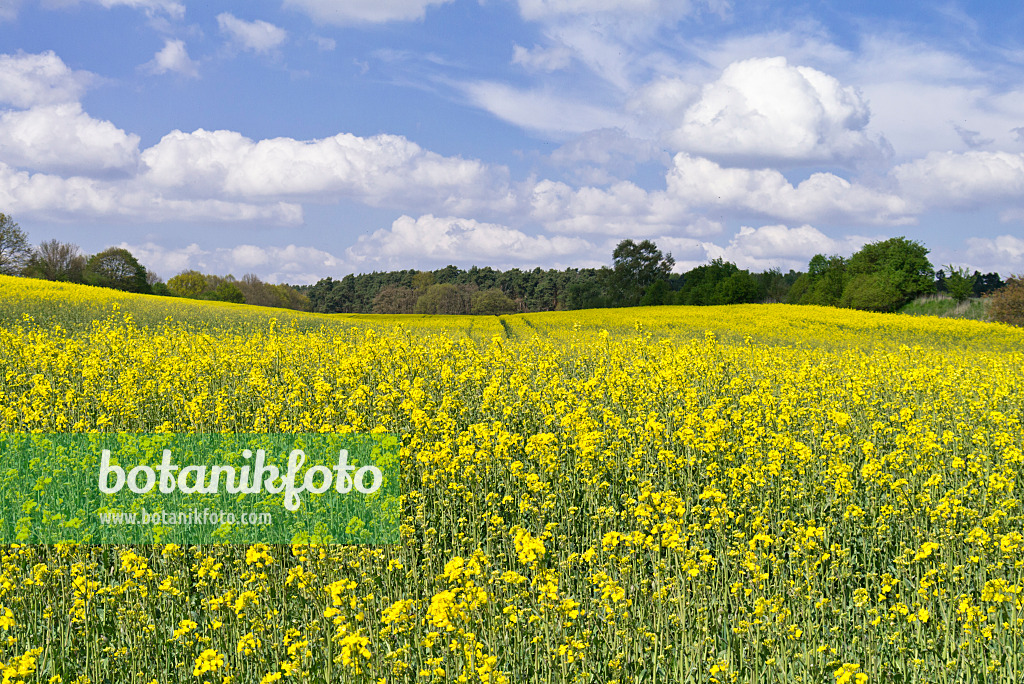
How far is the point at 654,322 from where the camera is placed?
3238 centimetres

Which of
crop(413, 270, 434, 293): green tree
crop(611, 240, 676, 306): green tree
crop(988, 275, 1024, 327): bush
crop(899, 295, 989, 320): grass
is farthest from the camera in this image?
crop(413, 270, 434, 293): green tree

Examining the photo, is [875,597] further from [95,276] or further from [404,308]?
[404,308]

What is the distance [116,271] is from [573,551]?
8778 cm

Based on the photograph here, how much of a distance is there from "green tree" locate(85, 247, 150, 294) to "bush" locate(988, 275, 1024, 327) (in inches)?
3265

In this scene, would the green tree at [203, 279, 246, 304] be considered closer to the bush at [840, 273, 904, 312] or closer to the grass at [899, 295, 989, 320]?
the bush at [840, 273, 904, 312]

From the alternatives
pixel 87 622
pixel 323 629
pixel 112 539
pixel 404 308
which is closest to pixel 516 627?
pixel 323 629

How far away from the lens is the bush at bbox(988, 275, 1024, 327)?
41719 mm

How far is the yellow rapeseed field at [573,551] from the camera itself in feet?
14.2

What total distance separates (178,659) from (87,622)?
0.67 m

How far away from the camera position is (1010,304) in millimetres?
42438

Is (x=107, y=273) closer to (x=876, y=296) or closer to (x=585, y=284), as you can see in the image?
(x=585, y=284)

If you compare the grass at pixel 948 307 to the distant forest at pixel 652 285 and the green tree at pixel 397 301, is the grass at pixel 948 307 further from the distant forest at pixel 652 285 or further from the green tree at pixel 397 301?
the green tree at pixel 397 301

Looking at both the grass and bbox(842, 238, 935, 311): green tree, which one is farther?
bbox(842, 238, 935, 311): green tree

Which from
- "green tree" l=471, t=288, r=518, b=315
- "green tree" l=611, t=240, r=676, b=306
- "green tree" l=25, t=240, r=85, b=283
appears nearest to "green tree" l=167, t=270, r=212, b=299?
"green tree" l=25, t=240, r=85, b=283
